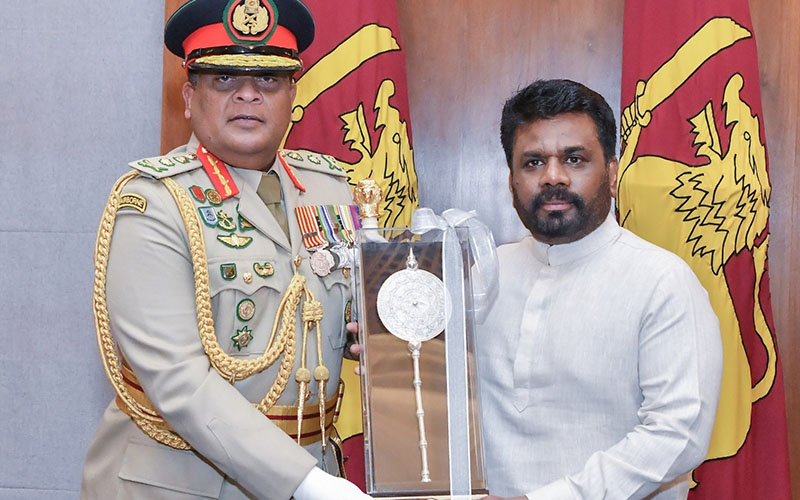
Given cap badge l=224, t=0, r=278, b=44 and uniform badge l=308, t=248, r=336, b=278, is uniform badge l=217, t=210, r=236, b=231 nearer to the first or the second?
uniform badge l=308, t=248, r=336, b=278

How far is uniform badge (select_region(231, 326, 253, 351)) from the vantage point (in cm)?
164

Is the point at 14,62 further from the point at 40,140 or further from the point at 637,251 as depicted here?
the point at 637,251

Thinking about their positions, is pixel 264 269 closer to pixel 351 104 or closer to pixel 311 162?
pixel 311 162

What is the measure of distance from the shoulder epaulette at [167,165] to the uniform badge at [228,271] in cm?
22

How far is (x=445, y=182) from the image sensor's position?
2.70 metres

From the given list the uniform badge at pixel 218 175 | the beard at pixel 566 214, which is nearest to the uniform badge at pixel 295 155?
the uniform badge at pixel 218 175

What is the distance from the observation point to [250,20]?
1.70 m

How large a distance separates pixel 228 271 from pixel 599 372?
0.77 metres

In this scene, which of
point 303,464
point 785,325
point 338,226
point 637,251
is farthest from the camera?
point 785,325

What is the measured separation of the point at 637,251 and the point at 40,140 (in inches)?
85.0

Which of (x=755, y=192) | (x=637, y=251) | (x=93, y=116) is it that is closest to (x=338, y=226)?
(x=637, y=251)

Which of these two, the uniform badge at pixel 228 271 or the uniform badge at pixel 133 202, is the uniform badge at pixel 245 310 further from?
the uniform badge at pixel 133 202

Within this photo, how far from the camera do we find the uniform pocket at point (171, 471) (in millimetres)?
1641

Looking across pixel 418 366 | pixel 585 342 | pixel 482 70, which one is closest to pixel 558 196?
pixel 585 342
